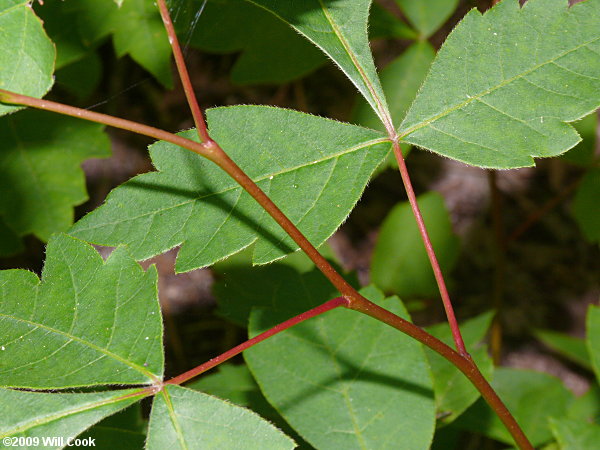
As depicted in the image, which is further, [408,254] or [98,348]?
[408,254]

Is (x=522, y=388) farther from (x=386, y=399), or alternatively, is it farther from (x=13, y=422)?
(x=13, y=422)

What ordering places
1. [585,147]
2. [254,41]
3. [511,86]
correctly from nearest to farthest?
[511,86], [254,41], [585,147]

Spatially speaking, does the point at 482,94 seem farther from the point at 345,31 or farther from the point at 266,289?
the point at 266,289

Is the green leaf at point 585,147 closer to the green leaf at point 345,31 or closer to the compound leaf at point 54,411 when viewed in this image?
the green leaf at point 345,31

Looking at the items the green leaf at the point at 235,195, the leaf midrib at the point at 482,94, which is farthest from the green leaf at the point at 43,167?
the leaf midrib at the point at 482,94

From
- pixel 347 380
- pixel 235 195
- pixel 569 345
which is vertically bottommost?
pixel 569 345

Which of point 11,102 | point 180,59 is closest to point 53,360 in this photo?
point 11,102

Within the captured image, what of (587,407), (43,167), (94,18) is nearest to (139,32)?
(94,18)
